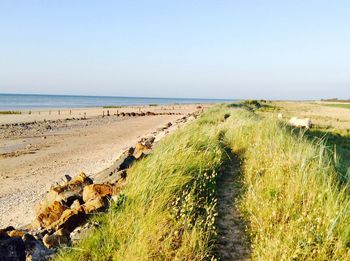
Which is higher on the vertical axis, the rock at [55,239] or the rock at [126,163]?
the rock at [126,163]

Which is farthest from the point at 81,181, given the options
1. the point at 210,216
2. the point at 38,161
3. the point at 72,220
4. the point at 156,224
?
the point at 38,161

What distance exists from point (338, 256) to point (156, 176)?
3237 mm

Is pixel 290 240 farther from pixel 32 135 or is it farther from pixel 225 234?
pixel 32 135

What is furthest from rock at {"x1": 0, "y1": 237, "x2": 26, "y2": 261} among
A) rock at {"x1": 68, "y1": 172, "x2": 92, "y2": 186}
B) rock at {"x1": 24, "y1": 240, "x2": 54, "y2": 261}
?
rock at {"x1": 68, "y1": 172, "x2": 92, "y2": 186}

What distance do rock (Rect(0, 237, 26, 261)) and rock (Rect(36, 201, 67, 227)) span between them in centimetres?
272

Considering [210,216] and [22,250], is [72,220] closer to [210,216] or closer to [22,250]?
[22,250]

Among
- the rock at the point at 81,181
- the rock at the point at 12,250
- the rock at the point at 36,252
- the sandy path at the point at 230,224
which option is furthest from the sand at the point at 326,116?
the rock at the point at 12,250

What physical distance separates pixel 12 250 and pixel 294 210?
4.14 metres

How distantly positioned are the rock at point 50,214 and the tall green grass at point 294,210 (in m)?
4.32

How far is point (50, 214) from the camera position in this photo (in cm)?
855

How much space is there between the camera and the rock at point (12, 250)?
5.31m

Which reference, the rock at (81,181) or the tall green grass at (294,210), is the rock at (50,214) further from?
the tall green grass at (294,210)

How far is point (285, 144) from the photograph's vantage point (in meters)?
9.18

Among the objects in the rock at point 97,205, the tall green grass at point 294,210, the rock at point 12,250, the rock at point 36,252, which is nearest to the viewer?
the tall green grass at point 294,210
